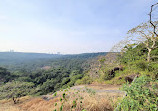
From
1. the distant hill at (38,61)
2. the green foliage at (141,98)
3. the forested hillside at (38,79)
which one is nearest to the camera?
the green foliage at (141,98)

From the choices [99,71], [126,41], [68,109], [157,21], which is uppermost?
[157,21]

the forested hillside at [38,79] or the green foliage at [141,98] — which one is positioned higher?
the green foliage at [141,98]

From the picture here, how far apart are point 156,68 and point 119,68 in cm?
475

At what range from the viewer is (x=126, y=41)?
225 inches

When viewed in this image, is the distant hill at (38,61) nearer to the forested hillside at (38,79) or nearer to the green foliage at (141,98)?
the forested hillside at (38,79)

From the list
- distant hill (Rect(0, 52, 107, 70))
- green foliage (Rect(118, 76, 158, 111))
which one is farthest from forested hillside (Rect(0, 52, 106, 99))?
distant hill (Rect(0, 52, 107, 70))

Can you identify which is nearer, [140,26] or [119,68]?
[140,26]

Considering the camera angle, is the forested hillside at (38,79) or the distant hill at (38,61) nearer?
the forested hillside at (38,79)

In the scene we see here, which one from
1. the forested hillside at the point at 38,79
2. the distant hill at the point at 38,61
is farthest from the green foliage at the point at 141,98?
the distant hill at the point at 38,61

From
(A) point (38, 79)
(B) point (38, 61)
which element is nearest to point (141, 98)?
(A) point (38, 79)

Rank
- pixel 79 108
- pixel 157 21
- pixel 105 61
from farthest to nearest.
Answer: pixel 105 61 < pixel 157 21 < pixel 79 108

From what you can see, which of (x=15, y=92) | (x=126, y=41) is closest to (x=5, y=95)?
(x=15, y=92)

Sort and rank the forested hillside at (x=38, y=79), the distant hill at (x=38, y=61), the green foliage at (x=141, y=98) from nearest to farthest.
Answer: the green foliage at (x=141, y=98), the forested hillside at (x=38, y=79), the distant hill at (x=38, y=61)

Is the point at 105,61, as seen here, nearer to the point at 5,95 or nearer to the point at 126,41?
the point at 126,41
